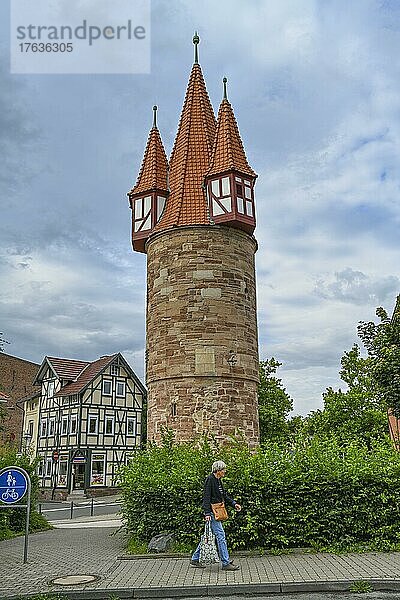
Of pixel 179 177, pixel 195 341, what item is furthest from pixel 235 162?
pixel 195 341

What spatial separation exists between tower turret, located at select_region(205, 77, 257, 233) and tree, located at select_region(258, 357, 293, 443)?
1146 cm

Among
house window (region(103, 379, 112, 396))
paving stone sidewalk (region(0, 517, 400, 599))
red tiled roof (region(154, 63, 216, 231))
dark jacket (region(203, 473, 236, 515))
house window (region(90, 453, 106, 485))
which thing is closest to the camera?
paving stone sidewalk (region(0, 517, 400, 599))

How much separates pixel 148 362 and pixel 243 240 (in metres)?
4.59

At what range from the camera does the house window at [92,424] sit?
139ft

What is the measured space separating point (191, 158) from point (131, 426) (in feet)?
88.5

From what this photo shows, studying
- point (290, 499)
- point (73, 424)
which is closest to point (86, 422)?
point (73, 424)

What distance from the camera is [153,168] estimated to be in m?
21.6

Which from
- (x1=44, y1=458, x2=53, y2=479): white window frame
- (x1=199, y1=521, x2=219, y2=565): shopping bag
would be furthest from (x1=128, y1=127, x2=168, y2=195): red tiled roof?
(x1=44, y1=458, x2=53, y2=479): white window frame

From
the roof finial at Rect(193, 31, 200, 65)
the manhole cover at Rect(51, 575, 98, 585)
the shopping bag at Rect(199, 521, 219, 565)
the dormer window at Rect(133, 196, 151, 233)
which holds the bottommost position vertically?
the manhole cover at Rect(51, 575, 98, 585)

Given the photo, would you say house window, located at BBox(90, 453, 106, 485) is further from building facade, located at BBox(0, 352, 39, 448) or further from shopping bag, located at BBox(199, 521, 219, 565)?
shopping bag, located at BBox(199, 521, 219, 565)

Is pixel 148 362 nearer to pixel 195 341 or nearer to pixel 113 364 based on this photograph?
pixel 195 341

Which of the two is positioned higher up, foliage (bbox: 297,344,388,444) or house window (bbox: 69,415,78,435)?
house window (bbox: 69,415,78,435)

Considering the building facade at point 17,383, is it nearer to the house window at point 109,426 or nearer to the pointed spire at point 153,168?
the house window at point 109,426

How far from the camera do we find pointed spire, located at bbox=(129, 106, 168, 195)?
69.8ft
